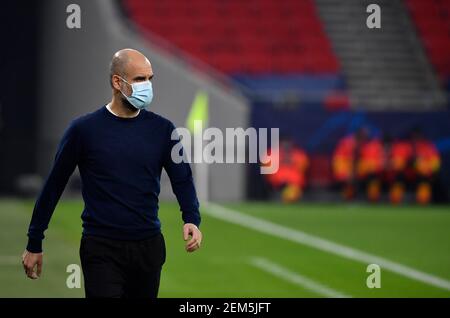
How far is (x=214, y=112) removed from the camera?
2661 centimetres

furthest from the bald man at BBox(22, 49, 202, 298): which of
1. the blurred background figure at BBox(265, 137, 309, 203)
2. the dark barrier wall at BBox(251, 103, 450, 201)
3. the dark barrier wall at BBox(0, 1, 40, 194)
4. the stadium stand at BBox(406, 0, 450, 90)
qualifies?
the stadium stand at BBox(406, 0, 450, 90)

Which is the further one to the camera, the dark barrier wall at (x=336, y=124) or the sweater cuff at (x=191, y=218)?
the dark barrier wall at (x=336, y=124)

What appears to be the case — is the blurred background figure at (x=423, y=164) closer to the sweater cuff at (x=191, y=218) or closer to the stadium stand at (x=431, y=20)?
the stadium stand at (x=431, y=20)

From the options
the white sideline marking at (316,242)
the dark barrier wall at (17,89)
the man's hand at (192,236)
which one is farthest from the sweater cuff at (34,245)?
the dark barrier wall at (17,89)

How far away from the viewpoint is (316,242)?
1873 centimetres

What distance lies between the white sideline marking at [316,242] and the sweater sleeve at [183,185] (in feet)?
21.4

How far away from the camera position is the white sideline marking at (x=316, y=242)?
14.8m

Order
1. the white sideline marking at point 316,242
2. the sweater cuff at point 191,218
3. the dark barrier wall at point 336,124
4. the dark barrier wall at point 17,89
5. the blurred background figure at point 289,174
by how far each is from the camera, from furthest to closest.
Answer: the dark barrier wall at point 17,89 < the dark barrier wall at point 336,124 < the blurred background figure at point 289,174 < the white sideline marking at point 316,242 < the sweater cuff at point 191,218

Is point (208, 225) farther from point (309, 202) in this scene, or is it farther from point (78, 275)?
point (78, 275)

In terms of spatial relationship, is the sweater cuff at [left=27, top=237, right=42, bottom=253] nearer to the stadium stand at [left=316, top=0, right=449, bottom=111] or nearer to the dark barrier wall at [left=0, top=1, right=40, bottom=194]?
the dark barrier wall at [left=0, top=1, right=40, bottom=194]

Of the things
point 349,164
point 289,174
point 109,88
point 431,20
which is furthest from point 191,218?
point 431,20

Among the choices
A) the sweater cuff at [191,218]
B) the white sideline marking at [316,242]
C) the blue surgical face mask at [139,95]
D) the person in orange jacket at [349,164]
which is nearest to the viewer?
the blue surgical face mask at [139,95]
